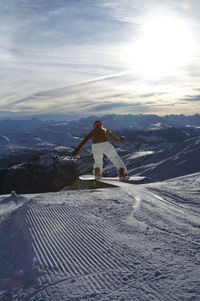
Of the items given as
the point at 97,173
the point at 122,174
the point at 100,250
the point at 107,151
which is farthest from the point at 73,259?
the point at 97,173

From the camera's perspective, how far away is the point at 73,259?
3.17 m

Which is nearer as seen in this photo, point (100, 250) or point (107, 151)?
point (100, 250)

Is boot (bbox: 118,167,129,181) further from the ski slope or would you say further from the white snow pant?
the ski slope

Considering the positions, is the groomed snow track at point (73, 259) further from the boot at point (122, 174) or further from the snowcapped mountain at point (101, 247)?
the boot at point (122, 174)

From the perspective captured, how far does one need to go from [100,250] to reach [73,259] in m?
0.45

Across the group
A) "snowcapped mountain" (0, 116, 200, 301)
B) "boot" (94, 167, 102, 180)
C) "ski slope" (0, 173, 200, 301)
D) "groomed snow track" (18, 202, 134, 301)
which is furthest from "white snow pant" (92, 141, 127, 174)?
"groomed snow track" (18, 202, 134, 301)

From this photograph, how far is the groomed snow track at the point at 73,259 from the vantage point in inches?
98.6

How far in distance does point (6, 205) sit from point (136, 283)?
15.1ft

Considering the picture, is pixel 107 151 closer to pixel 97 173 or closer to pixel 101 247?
pixel 97 173

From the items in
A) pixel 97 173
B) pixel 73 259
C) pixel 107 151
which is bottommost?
pixel 73 259

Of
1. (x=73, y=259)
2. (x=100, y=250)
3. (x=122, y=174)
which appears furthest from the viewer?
(x=122, y=174)

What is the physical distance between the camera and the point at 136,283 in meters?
2.54

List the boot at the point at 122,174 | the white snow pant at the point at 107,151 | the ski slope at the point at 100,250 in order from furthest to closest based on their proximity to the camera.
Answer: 1. the boot at the point at 122,174
2. the white snow pant at the point at 107,151
3. the ski slope at the point at 100,250

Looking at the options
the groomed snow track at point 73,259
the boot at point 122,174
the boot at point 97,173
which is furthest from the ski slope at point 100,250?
the boot at point 97,173
